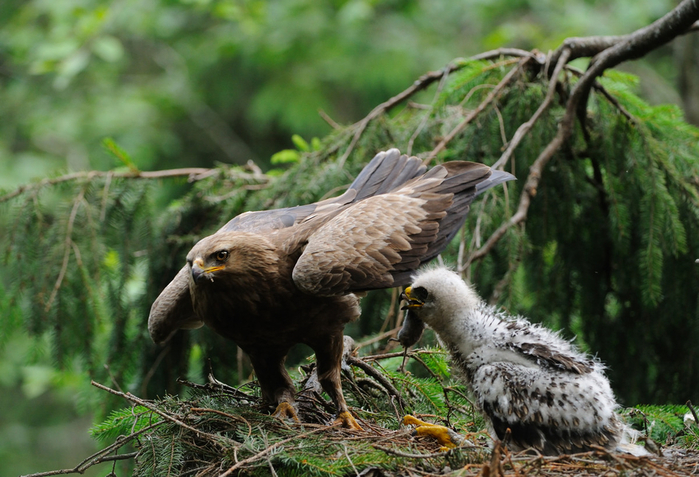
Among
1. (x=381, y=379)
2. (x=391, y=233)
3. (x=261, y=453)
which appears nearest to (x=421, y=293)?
(x=391, y=233)

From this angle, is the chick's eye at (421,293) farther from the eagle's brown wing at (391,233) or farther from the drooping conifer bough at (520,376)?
the eagle's brown wing at (391,233)

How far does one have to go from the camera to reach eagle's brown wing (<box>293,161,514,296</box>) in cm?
315

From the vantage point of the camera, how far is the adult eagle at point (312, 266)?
3178 mm

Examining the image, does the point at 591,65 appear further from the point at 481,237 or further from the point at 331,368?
the point at 331,368

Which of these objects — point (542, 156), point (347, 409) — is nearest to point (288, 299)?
point (347, 409)

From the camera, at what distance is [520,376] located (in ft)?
9.48

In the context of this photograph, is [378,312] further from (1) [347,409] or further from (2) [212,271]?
(2) [212,271]

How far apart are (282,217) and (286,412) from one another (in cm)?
105

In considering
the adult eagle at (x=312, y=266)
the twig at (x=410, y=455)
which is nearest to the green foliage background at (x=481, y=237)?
the adult eagle at (x=312, y=266)

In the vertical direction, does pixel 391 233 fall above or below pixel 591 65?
below

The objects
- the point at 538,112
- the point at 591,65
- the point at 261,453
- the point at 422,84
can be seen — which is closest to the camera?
the point at 261,453

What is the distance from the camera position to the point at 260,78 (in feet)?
36.3

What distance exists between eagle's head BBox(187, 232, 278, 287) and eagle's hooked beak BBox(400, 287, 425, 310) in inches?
25.7

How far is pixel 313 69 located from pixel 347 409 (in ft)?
26.4
